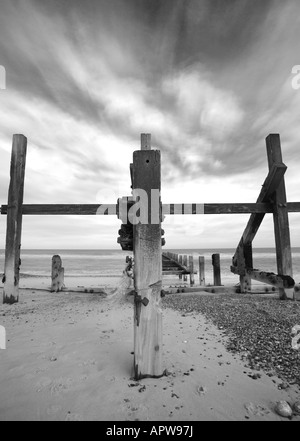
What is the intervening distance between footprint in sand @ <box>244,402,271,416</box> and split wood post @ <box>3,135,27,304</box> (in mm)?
5413

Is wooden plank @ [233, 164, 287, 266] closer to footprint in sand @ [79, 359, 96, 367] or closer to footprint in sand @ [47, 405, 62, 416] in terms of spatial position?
footprint in sand @ [79, 359, 96, 367]

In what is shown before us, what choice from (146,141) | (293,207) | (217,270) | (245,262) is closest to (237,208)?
(293,207)

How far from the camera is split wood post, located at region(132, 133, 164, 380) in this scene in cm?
254

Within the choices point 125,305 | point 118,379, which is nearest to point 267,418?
point 118,379

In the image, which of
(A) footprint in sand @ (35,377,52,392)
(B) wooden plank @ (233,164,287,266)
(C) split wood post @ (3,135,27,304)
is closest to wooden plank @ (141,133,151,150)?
(A) footprint in sand @ (35,377,52,392)

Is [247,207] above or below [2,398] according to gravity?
above

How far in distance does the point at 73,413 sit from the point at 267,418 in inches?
64.4

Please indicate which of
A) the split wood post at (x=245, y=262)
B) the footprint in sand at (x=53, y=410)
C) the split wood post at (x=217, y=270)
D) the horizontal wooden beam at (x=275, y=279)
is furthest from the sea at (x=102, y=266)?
the footprint in sand at (x=53, y=410)

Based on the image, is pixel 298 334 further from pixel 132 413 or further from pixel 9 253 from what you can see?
pixel 9 253

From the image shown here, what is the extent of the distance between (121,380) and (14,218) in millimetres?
4594

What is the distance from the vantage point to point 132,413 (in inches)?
81.6

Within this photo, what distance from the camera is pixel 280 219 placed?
518 centimetres
